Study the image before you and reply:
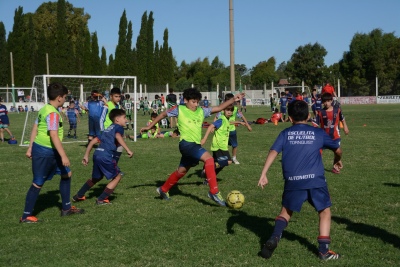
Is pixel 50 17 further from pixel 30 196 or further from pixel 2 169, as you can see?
pixel 30 196

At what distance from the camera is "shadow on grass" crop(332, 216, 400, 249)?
19.0ft

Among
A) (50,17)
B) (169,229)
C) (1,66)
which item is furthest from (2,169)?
(50,17)

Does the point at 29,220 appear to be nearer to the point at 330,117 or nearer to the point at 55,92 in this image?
the point at 55,92

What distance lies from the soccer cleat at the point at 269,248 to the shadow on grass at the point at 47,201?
3996 mm

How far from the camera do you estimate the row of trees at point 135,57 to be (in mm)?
65250

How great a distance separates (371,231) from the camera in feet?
20.3

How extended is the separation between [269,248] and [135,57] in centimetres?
6620

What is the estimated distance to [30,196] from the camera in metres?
7.03

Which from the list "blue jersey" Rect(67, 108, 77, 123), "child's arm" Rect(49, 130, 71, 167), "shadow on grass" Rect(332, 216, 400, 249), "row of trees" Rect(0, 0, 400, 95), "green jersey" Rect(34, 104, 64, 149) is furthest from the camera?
"row of trees" Rect(0, 0, 400, 95)

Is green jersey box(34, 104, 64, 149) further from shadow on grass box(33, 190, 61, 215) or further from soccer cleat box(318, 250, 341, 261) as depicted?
soccer cleat box(318, 250, 341, 261)

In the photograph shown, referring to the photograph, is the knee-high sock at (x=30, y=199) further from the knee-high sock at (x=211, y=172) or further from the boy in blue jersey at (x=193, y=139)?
the knee-high sock at (x=211, y=172)

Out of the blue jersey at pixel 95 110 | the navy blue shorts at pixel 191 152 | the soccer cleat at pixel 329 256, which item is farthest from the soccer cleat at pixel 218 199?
the blue jersey at pixel 95 110

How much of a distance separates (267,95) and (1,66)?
34.4 meters

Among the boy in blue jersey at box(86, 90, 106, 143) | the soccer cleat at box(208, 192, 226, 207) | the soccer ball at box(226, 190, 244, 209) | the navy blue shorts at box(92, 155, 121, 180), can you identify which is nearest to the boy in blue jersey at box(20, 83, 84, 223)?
the navy blue shorts at box(92, 155, 121, 180)
